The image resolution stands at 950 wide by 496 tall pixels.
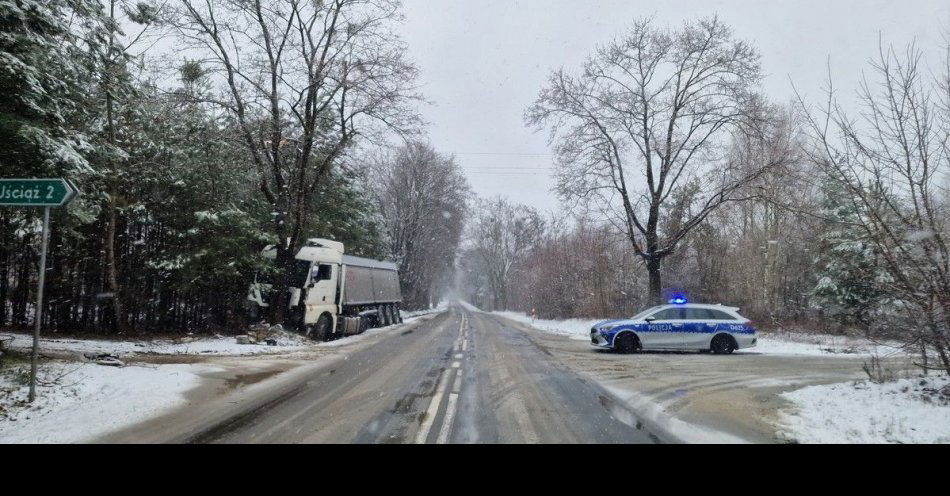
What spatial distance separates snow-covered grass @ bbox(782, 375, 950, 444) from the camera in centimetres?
590

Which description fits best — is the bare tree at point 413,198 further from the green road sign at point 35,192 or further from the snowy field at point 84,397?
the green road sign at point 35,192

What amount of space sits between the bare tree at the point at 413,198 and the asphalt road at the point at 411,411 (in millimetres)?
32253

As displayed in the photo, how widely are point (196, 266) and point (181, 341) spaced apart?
2.20 metres

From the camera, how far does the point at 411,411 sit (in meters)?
7.16

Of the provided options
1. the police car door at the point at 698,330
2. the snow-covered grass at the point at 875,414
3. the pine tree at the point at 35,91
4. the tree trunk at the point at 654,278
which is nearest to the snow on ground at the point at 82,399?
the pine tree at the point at 35,91

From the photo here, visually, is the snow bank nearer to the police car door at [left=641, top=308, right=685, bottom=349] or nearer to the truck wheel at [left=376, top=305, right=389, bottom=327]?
the police car door at [left=641, top=308, right=685, bottom=349]

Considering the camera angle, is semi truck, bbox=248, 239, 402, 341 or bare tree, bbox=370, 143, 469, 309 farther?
bare tree, bbox=370, 143, 469, 309

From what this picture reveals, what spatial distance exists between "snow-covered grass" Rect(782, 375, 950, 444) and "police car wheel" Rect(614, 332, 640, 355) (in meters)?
7.19

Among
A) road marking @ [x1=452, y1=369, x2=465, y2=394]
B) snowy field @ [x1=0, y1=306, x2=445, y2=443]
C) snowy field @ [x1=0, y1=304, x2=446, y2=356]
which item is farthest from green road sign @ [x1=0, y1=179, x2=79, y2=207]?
snowy field @ [x1=0, y1=304, x2=446, y2=356]

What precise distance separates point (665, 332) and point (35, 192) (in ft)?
46.7

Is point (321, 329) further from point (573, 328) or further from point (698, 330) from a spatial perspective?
point (573, 328)

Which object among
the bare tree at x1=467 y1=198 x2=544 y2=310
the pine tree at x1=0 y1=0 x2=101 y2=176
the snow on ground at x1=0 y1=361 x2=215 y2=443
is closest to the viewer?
the snow on ground at x1=0 y1=361 x2=215 y2=443

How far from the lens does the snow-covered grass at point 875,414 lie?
5898 mm
